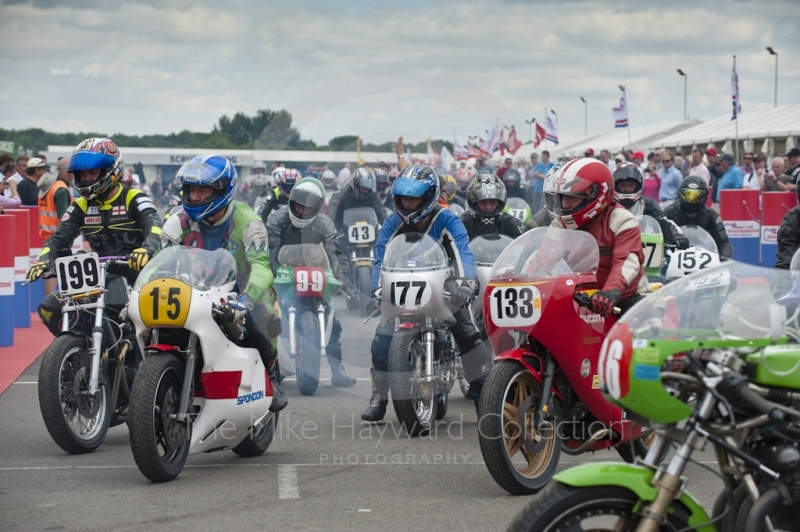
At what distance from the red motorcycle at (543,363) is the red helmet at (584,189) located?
0.32 m

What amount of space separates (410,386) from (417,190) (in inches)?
59.0

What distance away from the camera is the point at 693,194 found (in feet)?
38.3

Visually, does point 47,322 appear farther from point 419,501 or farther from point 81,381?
point 419,501

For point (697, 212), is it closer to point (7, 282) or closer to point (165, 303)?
point (165, 303)

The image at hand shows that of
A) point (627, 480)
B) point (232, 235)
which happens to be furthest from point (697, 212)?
point (627, 480)

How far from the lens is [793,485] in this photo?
150 inches

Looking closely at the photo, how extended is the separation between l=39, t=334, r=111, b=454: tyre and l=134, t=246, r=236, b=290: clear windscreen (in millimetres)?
1057

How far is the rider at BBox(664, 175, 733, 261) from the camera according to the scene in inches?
461

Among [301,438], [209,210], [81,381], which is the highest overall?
[209,210]

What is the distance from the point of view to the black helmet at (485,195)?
10.3m

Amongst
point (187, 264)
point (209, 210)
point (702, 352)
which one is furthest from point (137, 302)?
point (702, 352)

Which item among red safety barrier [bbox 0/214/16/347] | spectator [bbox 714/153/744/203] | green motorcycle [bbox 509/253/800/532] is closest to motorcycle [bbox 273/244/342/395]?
red safety barrier [bbox 0/214/16/347]

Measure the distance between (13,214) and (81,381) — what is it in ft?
22.3

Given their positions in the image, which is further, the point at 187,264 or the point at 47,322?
the point at 47,322
